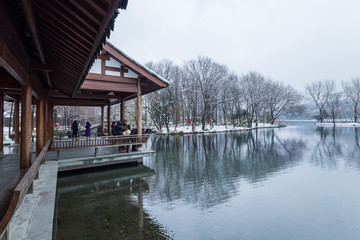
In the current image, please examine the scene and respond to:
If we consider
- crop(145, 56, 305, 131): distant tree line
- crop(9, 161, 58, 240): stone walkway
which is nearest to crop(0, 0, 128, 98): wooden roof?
crop(9, 161, 58, 240): stone walkway

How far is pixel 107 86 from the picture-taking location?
9461 millimetres

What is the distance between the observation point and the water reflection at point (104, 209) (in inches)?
161

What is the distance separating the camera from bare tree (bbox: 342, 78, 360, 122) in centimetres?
4816

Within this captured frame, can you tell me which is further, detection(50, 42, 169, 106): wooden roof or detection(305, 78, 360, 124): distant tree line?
detection(305, 78, 360, 124): distant tree line

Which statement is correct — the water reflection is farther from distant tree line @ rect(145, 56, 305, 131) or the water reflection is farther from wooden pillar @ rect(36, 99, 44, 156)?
distant tree line @ rect(145, 56, 305, 131)

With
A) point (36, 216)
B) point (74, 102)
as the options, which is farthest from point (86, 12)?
point (74, 102)

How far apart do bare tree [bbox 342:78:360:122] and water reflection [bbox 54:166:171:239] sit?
193 feet

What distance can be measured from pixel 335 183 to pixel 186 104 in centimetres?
3593

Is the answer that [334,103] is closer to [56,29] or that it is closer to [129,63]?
[129,63]

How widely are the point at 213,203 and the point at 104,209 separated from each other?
9.22ft

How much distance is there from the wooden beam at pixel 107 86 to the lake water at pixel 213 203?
367cm

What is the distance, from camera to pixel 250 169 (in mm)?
8992

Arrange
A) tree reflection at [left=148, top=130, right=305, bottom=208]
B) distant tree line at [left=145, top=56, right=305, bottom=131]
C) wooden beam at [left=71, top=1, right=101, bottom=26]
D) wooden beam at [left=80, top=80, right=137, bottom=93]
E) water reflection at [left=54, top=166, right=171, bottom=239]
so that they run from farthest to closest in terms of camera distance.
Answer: distant tree line at [left=145, top=56, right=305, bottom=131] < wooden beam at [left=80, top=80, right=137, bottom=93] < tree reflection at [left=148, top=130, right=305, bottom=208] < water reflection at [left=54, top=166, right=171, bottom=239] < wooden beam at [left=71, top=1, right=101, bottom=26]

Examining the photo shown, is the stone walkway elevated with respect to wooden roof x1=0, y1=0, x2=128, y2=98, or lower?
lower
